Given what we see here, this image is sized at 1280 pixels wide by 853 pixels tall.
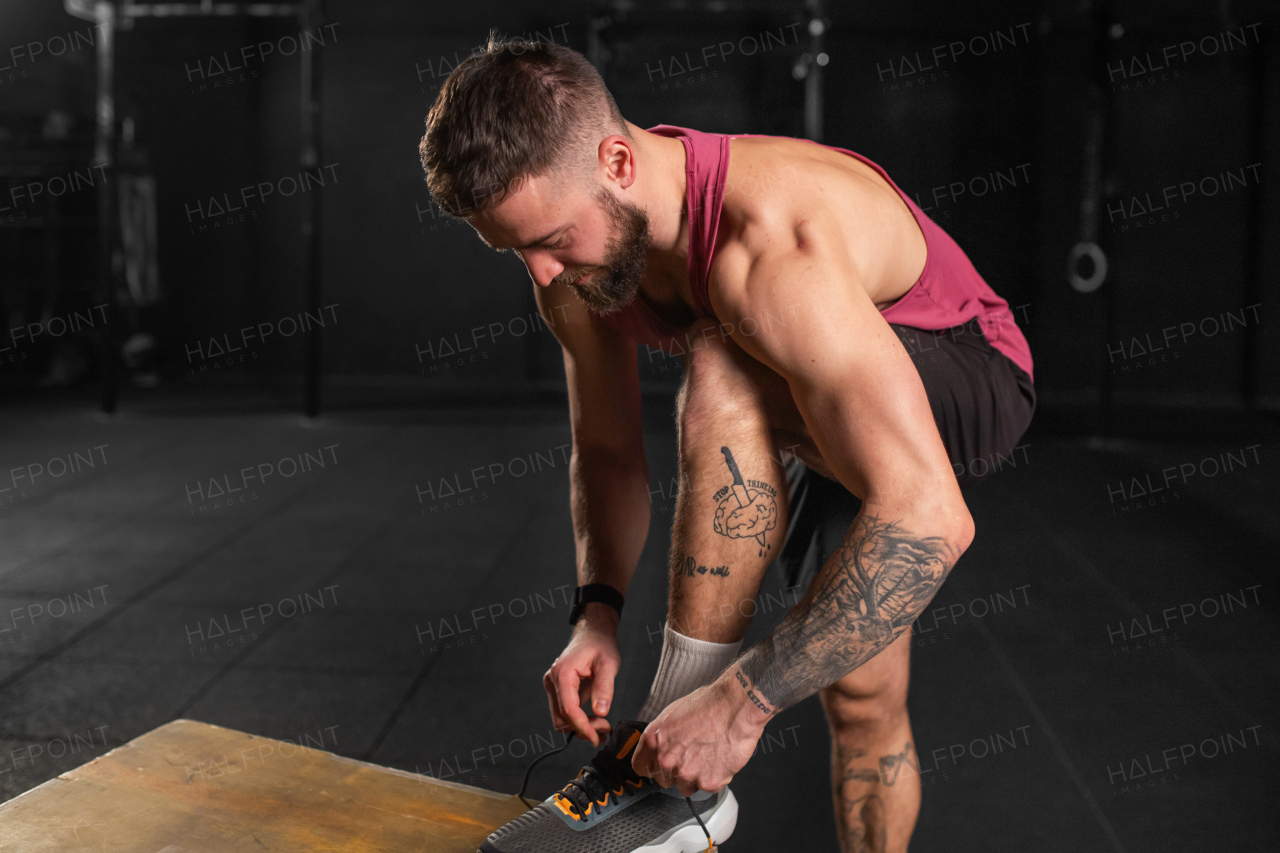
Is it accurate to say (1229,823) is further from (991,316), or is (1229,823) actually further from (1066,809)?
(991,316)

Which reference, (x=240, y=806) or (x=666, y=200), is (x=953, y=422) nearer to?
(x=666, y=200)

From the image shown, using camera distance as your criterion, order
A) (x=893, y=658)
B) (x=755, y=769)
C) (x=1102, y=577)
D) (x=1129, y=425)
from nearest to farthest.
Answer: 1. (x=893, y=658)
2. (x=755, y=769)
3. (x=1102, y=577)
4. (x=1129, y=425)

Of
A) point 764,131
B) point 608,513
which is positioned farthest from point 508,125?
point 764,131

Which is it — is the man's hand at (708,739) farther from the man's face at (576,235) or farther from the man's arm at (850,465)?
the man's face at (576,235)

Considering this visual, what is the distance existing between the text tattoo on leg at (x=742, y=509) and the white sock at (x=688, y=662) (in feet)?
0.40

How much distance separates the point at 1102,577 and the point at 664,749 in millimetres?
2107

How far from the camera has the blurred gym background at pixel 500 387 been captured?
75.3 inches

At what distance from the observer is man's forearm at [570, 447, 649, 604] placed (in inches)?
52.6

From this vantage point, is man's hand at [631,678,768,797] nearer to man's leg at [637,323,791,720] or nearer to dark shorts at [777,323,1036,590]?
man's leg at [637,323,791,720]

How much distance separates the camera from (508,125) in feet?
3.32

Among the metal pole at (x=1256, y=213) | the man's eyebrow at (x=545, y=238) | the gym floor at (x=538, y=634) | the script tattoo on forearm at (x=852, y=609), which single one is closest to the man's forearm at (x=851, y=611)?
the script tattoo on forearm at (x=852, y=609)

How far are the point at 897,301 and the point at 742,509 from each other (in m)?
0.35

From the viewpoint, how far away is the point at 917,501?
0.91m

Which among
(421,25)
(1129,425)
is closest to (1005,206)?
(1129,425)
